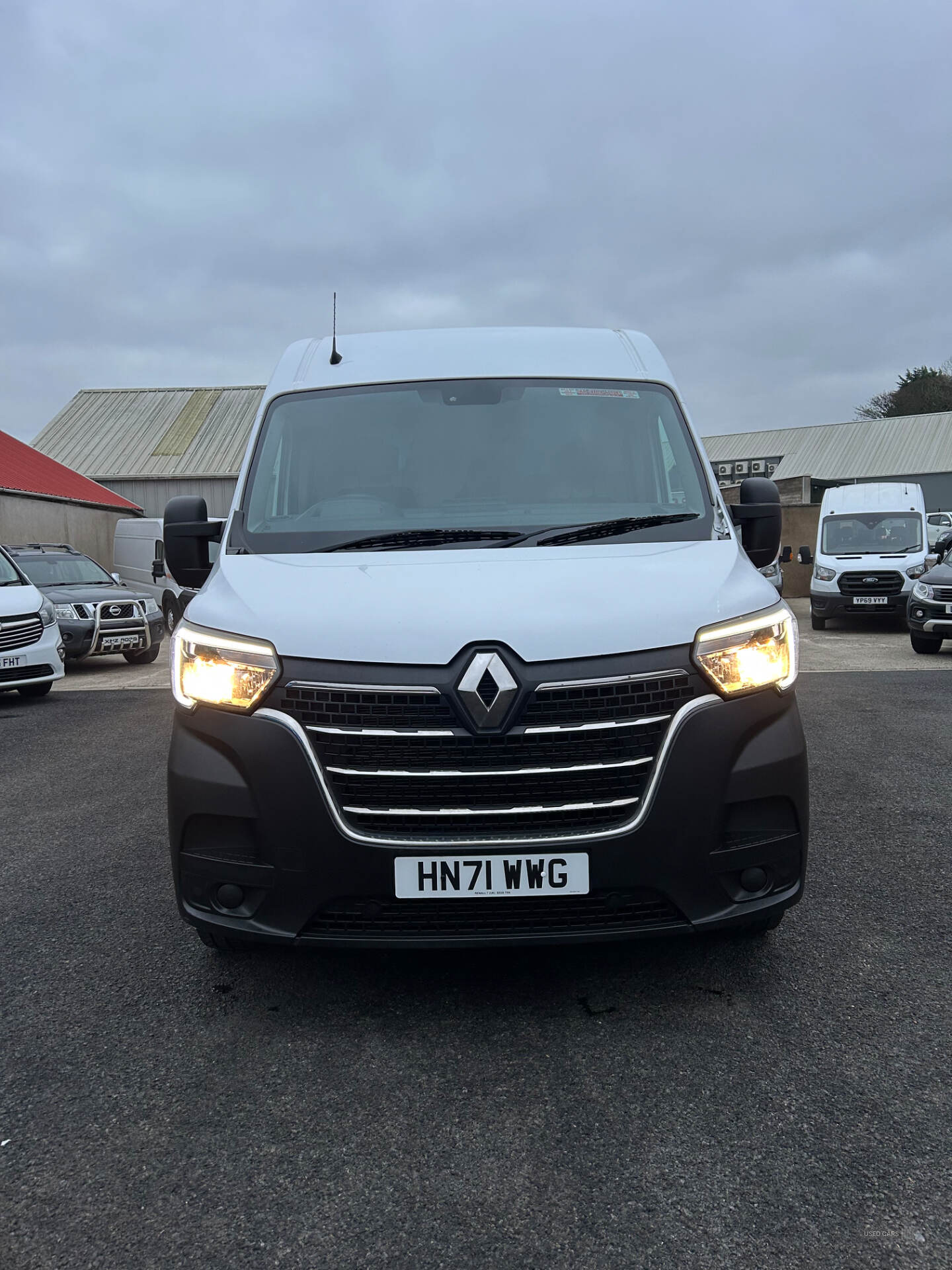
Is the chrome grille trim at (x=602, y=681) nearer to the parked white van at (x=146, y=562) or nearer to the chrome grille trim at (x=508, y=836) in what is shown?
the chrome grille trim at (x=508, y=836)

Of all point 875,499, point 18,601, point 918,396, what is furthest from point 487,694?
point 918,396

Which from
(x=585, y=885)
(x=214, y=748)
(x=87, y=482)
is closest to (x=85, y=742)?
(x=214, y=748)

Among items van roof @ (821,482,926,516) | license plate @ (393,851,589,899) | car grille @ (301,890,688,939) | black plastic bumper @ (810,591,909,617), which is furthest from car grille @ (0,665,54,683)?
van roof @ (821,482,926,516)

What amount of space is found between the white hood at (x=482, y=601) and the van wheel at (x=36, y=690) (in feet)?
28.4

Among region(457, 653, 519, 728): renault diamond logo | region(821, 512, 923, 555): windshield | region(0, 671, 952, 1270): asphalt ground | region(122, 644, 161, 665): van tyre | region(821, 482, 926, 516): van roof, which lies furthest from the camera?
region(821, 482, 926, 516): van roof

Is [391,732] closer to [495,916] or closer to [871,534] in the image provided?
[495,916]

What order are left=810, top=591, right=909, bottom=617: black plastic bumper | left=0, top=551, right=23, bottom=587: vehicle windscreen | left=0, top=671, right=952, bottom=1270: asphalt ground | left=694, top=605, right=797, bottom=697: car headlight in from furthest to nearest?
left=810, top=591, right=909, bottom=617: black plastic bumper < left=0, top=551, right=23, bottom=587: vehicle windscreen < left=694, top=605, right=797, bottom=697: car headlight < left=0, top=671, right=952, bottom=1270: asphalt ground

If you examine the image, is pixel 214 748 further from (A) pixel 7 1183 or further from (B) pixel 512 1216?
(B) pixel 512 1216

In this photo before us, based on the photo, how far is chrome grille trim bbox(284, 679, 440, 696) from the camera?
2822 millimetres

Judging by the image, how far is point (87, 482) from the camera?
35375 millimetres

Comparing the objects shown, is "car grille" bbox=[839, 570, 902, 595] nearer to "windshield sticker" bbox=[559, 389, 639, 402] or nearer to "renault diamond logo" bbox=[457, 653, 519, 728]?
"windshield sticker" bbox=[559, 389, 639, 402]

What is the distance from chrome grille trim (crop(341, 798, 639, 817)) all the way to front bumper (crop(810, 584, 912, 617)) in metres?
16.3

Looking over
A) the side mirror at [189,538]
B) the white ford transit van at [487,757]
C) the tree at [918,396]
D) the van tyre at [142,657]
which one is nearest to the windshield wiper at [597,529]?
the white ford transit van at [487,757]

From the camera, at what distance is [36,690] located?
1148cm
